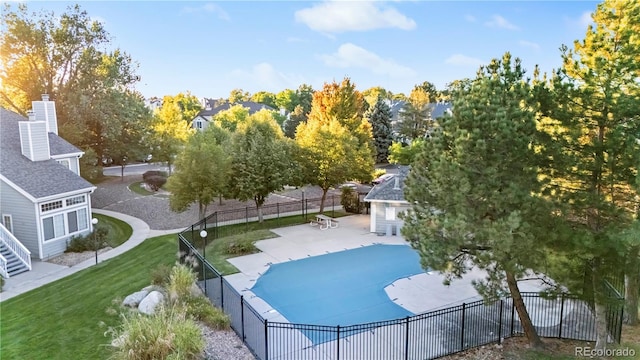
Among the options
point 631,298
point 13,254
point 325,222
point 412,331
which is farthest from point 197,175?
point 631,298

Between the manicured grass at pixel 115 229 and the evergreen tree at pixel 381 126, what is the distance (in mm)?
28472

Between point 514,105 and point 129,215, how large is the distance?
24.2 metres

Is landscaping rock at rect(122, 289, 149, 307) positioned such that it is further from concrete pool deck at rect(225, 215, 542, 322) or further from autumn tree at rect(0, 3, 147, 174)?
autumn tree at rect(0, 3, 147, 174)

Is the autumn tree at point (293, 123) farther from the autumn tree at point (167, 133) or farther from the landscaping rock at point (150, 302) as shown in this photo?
the landscaping rock at point (150, 302)

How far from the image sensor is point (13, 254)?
57.4 feet

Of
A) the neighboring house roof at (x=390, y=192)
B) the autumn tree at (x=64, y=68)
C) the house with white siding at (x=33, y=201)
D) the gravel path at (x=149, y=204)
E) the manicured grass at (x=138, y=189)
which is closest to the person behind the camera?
the house with white siding at (x=33, y=201)

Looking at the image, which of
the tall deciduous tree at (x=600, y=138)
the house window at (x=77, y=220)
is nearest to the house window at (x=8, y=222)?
the house window at (x=77, y=220)

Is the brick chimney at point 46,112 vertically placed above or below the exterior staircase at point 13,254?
above

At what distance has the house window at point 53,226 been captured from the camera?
742 inches

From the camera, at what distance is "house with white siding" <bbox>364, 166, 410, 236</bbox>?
2252 cm

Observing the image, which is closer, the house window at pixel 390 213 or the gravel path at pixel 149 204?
the house window at pixel 390 213

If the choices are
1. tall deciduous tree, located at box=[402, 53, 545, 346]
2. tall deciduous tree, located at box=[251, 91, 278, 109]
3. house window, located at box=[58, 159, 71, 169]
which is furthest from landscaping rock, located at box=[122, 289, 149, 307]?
tall deciduous tree, located at box=[251, 91, 278, 109]

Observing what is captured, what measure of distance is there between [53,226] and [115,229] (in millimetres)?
4303

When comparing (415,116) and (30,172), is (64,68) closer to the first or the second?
(30,172)
